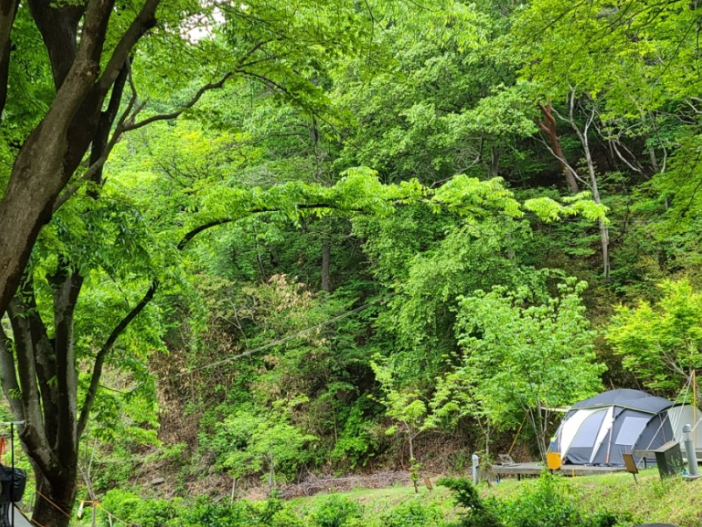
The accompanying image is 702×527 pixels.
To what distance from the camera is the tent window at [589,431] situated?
12289 mm

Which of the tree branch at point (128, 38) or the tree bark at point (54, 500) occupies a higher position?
the tree branch at point (128, 38)

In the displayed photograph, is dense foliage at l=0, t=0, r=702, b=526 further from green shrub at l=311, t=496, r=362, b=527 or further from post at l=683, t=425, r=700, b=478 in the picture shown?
post at l=683, t=425, r=700, b=478

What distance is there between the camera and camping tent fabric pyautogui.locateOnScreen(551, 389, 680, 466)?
11664 mm

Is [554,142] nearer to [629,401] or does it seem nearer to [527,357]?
[629,401]

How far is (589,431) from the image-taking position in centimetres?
1239

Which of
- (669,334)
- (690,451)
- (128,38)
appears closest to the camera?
(128,38)

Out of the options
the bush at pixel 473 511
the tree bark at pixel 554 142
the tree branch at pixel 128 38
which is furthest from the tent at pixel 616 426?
the tree branch at pixel 128 38

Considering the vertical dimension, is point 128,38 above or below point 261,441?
above

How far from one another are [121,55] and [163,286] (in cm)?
386

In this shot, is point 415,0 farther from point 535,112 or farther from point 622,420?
point 535,112

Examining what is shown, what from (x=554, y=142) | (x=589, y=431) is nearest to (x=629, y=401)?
(x=589, y=431)

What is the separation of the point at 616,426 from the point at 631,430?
289 mm

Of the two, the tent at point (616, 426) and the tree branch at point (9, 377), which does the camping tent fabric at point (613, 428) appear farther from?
the tree branch at point (9, 377)

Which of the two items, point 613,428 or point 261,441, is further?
point 261,441
